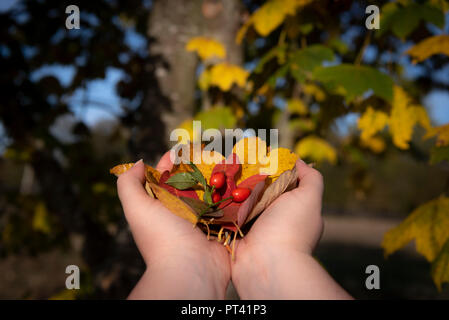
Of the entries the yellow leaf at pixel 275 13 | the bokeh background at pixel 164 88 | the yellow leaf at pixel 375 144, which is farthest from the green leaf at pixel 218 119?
the yellow leaf at pixel 375 144

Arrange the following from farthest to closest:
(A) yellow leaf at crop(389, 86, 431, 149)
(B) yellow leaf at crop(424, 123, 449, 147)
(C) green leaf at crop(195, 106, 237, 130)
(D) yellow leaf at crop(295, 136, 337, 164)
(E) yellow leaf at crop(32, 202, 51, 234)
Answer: (E) yellow leaf at crop(32, 202, 51, 234) → (D) yellow leaf at crop(295, 136, 337, 164) → (C) green leaf at crop(195, 106, 237, 130) → (A) yellow leaf at crop(389, 86, 431, 149) → (B) yellow leaf at crop(424, 123, 449, 147)

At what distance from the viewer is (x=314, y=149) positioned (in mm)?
3277

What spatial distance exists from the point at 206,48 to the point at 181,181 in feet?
4.66

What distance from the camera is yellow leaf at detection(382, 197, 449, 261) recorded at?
4.83ft

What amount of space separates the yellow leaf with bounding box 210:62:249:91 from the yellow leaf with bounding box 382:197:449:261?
1.29m

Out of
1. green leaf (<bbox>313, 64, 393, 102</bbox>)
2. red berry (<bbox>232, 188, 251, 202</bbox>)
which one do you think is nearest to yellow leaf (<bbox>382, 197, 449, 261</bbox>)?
green leaf (<bbox>313, 64, 393, 102</bbox>)

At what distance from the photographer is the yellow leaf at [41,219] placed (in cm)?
357

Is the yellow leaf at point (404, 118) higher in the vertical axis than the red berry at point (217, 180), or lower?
higher

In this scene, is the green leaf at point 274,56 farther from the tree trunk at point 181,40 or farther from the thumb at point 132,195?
the thumb at point 132,195

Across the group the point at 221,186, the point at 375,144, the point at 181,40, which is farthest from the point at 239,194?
the point at 375,144

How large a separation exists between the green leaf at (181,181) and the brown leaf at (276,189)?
0.23 meters

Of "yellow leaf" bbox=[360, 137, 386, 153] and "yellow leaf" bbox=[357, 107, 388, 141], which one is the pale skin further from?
"yellow leaf" bbox=[360, 137, 386, 153]

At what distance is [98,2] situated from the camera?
9.67 feet

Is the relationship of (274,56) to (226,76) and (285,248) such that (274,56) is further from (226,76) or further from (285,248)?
(285,248)
